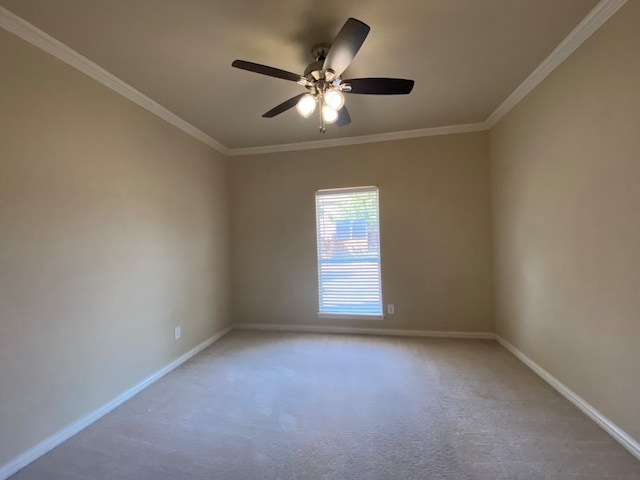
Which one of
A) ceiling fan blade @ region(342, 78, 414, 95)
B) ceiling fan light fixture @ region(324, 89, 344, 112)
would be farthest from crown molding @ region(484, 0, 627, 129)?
ceiling fan light fixture @ region(324, 89, 344, 112)

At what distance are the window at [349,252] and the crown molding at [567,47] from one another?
1.70 metres

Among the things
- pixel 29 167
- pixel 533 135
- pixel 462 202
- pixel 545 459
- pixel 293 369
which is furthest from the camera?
pixel 462 202

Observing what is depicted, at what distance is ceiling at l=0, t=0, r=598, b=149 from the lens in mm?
1706

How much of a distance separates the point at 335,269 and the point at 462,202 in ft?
5.90

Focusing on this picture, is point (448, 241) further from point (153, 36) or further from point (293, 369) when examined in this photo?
point (153, 36)

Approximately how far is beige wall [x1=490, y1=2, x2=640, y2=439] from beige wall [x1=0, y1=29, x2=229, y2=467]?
347 centimetres

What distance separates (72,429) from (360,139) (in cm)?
385

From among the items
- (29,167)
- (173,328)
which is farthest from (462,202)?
(29,167)

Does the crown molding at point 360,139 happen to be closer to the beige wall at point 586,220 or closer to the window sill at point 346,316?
the beige wall at point 586,220

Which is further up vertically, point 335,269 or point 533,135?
point 533,135

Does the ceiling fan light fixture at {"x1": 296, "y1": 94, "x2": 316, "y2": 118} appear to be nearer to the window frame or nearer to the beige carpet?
the window frame

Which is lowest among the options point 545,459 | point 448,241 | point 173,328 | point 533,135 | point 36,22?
point 545,459

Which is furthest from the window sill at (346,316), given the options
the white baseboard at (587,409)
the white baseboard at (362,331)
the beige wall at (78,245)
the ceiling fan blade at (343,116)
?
the ceiling fan blade at (343,116)

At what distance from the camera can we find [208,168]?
3777 millimetres
